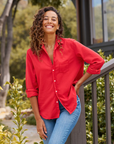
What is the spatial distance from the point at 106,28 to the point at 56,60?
17.4ft

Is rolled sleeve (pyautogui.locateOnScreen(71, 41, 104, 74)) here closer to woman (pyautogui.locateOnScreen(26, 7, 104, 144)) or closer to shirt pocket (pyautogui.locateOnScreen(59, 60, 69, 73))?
woman (pyautogui.locateOnScreen(26, 7, 104, 144))

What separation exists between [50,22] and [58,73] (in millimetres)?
522

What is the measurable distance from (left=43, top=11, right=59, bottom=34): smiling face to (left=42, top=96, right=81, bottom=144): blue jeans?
75cm

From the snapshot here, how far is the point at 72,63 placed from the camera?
2.14m

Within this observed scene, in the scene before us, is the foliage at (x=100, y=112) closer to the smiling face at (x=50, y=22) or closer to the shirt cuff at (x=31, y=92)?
the shirt cuff at (x=31, y=92)

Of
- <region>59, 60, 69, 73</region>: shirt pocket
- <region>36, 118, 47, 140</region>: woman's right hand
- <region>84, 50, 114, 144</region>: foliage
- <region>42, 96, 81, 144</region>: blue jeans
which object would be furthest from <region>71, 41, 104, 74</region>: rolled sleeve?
<region>84, 50, 114, 144</region>: foliage

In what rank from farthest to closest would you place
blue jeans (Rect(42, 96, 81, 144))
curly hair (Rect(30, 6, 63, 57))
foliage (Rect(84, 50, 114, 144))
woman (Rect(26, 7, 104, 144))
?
foliage (Rect(84, 50, 114, 144))
curly hair (Rect(30, 6, 63, 57))
woman (Rect(26, 7, 104, 144))
blue jeans (Rect(42, 96, 81, 144))

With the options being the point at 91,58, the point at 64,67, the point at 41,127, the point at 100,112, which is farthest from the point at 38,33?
the point at 100,112

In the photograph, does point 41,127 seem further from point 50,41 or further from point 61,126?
point 50,41

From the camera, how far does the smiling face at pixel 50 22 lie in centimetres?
216

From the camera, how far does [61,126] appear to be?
1.98 m

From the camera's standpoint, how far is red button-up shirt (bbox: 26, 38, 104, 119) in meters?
2.08

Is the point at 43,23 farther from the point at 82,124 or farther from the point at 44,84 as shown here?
the point at 82,124

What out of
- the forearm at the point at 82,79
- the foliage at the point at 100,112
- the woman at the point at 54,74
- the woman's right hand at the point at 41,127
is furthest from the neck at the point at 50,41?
the foliage at the point at 100,112
